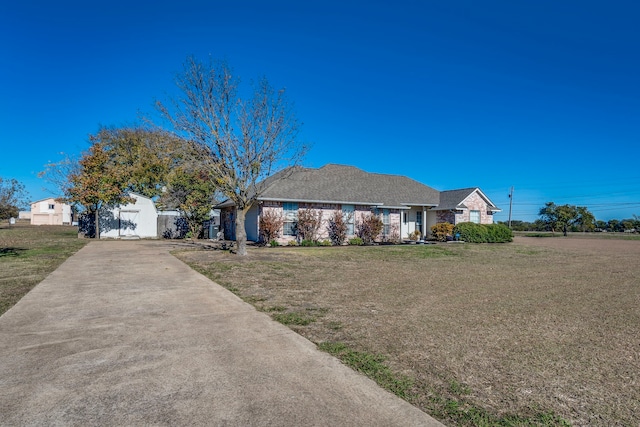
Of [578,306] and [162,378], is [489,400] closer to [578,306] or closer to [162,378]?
[162,378]

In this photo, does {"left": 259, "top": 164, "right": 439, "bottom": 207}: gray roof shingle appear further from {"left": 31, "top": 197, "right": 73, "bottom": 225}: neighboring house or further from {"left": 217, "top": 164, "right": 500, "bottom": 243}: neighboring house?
{"left": 31, "top": 197, "right": 73, "bottom": 225}: neighboring house

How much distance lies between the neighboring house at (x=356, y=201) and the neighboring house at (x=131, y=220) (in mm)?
5848

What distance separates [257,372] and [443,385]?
5.93ft

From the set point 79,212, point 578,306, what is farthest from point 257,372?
point 79,212

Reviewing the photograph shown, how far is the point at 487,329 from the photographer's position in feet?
18.2

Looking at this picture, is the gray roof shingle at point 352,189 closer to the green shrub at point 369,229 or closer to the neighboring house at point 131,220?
the green shrub at point 369,229

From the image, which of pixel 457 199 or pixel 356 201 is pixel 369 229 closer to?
pixel 356 201

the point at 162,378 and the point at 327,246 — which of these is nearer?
the point at 162,378

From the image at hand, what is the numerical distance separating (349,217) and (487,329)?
19212 millimetres

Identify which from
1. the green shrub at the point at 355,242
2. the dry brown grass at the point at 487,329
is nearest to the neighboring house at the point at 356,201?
the green shrub at the point at 355,242

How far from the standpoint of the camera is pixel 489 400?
3328 millimetres

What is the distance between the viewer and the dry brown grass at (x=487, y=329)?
3385 millimetres

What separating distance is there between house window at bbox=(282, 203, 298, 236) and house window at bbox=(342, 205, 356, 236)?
339cm

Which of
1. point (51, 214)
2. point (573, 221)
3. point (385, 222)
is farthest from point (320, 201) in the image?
point (51, 214)
